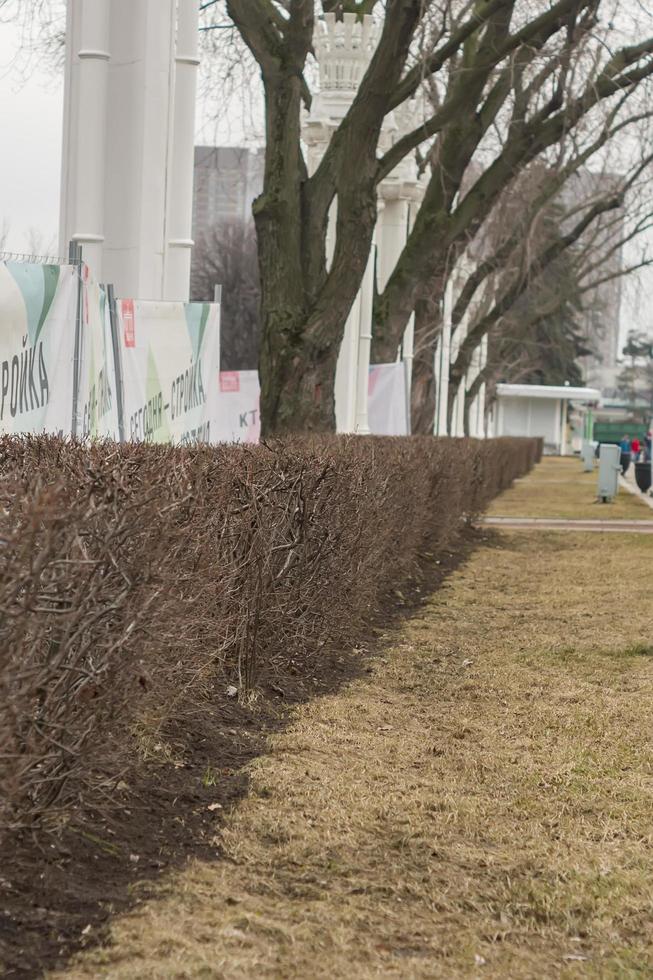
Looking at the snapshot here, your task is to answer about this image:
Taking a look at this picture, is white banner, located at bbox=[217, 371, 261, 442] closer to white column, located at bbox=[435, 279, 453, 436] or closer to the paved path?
the paved path

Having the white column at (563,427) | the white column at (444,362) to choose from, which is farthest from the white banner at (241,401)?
the white column at (563,427)

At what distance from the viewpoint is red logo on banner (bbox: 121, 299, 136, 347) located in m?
10.4

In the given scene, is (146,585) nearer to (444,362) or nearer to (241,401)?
(241,401)

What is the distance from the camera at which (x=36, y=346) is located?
8039 millimetres

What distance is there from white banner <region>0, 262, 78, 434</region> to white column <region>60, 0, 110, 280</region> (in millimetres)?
3898

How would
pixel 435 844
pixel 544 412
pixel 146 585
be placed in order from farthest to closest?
pixel 544 412 < pixel 435 844 < pixel 146 585

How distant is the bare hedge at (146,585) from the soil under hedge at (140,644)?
1 cm

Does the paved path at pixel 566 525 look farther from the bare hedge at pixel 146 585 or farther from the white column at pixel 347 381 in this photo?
the bare hedge at pixel 146 585

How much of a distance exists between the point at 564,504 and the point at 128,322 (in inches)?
817

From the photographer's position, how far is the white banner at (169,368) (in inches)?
414

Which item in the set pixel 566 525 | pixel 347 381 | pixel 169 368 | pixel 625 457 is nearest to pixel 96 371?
pixel 169 368

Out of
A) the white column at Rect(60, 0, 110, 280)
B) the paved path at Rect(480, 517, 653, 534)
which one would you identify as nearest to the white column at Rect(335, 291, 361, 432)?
the paved path at Rect(480, 517, 653, 534)

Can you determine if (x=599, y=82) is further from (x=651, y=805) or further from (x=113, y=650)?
(x=113, y=650)

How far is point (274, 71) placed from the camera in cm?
1598
